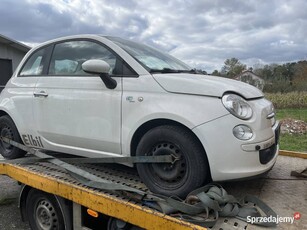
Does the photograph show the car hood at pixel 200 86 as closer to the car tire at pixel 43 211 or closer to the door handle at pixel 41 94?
the door handle at pixel 41 94

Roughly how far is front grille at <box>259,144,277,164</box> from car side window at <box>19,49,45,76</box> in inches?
105

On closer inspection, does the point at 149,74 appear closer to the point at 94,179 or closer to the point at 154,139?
the point at 154,139

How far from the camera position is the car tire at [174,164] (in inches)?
100.0

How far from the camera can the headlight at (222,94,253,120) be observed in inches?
98.3

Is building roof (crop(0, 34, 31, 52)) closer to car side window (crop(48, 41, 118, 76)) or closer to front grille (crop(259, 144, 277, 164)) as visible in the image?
car side window (crop(48, 41, 118, 76))

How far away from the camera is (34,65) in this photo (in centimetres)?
390

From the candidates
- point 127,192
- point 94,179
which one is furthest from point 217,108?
point 94,179

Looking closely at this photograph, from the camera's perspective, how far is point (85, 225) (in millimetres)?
3078

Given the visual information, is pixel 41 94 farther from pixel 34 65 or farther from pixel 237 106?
pixel 237 106

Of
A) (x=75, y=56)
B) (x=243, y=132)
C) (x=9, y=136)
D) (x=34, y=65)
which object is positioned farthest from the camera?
(x=9, y=136)

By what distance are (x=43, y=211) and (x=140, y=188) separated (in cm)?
136

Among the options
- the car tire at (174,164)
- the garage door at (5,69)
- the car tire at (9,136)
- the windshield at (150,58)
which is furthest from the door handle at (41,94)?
the garage door at (5,69)

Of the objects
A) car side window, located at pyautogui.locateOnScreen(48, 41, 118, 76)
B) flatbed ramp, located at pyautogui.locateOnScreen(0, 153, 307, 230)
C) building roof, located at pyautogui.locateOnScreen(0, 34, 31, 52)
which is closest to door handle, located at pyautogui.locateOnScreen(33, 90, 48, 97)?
car side window, located at pyautogui.locateOnScreen(48, 41, 118, 76)

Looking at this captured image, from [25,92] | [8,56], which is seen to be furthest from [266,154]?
[8,56]
